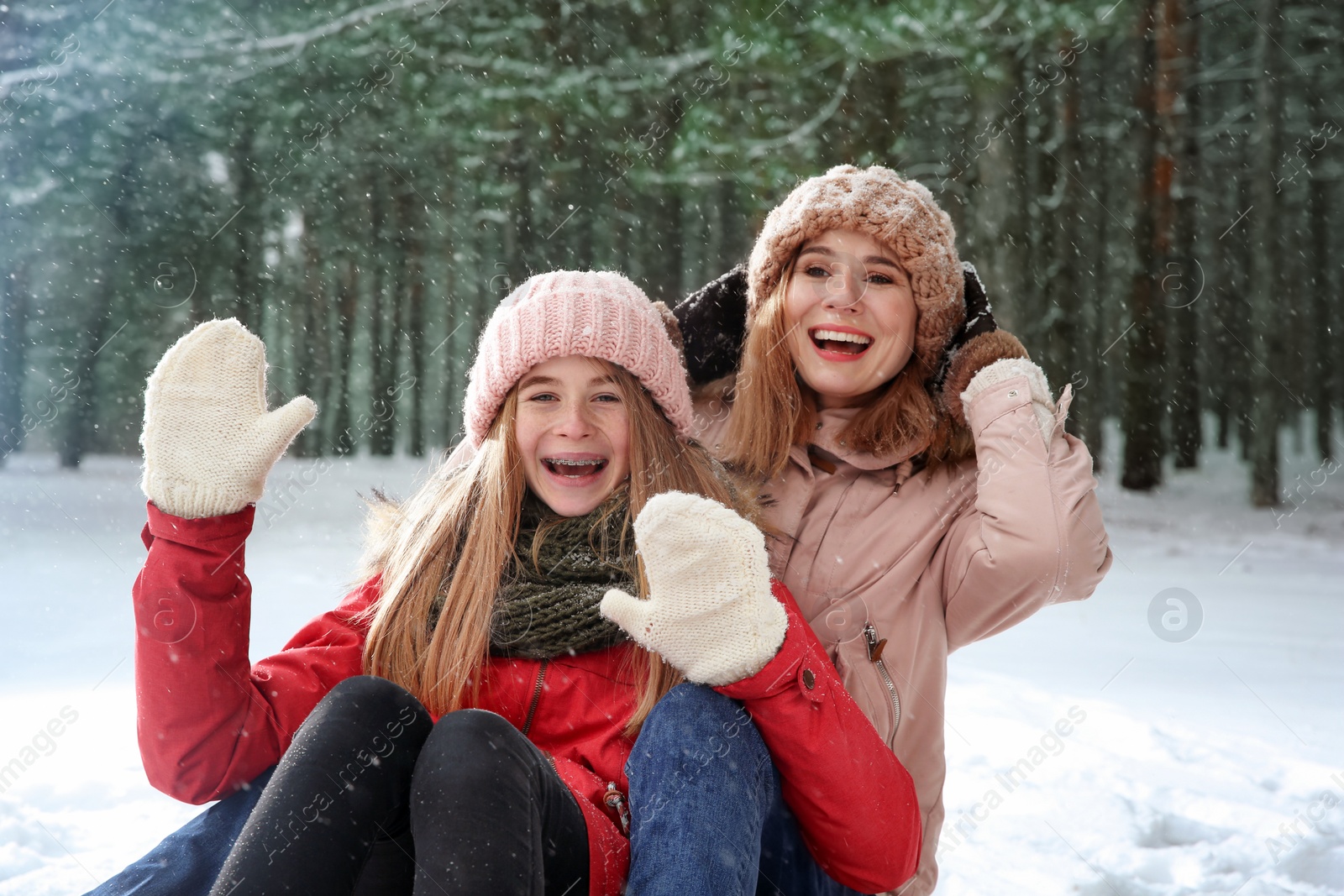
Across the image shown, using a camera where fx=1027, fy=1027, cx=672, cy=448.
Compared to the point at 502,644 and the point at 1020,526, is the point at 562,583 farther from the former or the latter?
the point at 1020,526

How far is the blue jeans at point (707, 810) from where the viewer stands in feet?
5.24

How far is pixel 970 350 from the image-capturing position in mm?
2426

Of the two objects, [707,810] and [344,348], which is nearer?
[707,810]

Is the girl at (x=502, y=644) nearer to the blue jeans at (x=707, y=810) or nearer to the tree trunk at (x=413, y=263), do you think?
the blue jeans at (x=707, y=810)

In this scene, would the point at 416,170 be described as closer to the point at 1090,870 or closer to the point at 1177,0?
the point at 1177,0

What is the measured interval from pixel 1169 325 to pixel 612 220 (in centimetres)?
809

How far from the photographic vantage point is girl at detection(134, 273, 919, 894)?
61.4 inches

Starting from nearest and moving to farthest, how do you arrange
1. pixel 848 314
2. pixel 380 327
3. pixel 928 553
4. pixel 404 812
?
pixel 404 812 → pixel 928 553 → pixel 848 314 → pixel 380 327

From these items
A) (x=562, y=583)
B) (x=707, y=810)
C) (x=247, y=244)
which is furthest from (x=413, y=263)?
(x=707, y=810)

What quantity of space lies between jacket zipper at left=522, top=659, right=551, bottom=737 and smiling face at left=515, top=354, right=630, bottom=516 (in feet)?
1.13

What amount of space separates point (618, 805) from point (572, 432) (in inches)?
30.7

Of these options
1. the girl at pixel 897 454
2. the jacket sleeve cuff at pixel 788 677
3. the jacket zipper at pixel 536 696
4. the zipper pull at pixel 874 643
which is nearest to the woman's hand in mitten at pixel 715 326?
the girl at pixel 897 454

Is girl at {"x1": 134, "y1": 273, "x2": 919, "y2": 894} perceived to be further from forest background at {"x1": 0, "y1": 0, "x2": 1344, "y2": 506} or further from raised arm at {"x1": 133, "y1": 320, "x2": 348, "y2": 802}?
forest background at {"x1": 0, "y1": 0, "x2": 1344, "y2": 506}

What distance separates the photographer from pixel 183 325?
20.4m
